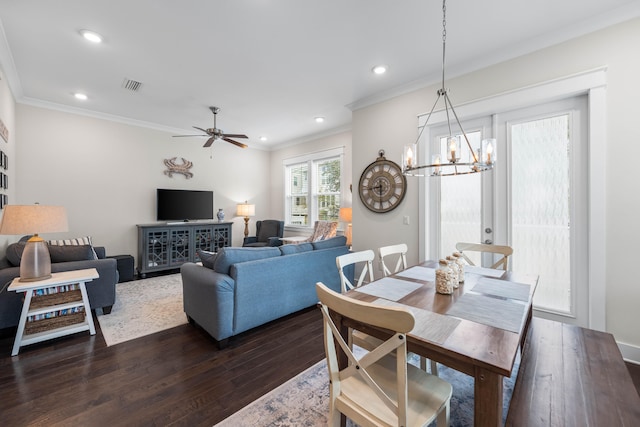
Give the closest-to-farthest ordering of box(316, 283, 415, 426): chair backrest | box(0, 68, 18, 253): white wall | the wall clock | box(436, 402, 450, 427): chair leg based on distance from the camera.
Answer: box(316, 283, 415, 426): chair backrest < box(436, 402, 450, 427): chair leg < box(0, 68, 18, 253): white wall < the wall clock

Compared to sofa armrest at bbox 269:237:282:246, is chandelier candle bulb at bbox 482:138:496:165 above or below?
above

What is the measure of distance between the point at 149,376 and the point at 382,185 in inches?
128

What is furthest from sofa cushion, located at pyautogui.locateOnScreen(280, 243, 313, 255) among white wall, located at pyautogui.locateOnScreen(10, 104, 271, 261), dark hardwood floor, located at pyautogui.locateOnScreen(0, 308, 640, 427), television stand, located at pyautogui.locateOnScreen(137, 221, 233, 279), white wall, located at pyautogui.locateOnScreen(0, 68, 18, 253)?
white wall, located at pyautogui.locateOnScreen(10, 104, 271, 261)

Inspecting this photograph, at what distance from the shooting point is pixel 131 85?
3.55 meters

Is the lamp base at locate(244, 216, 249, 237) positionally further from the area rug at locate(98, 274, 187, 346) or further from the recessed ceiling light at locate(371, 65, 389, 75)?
the recessed ceiling light at locate(371, 65, 389, 75)

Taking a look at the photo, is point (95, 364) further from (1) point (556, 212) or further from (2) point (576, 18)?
(2) point (576, 18)

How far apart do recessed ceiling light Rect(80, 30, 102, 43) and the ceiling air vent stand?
0.85 metres

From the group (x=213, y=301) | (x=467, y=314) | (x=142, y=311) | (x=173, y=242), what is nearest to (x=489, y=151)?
(x=467, y=314)

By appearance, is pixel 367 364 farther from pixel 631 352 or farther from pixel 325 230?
pixel 325 230

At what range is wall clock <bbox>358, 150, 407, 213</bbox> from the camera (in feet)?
11.9

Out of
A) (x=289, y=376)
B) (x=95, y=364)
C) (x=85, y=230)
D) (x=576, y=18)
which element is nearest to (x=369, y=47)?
(x=576, y=18)

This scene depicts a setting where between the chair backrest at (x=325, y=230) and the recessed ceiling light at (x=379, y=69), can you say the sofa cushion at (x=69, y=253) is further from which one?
the recessed ceiling light at (x=379, y=69)

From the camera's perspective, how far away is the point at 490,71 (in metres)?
2.88

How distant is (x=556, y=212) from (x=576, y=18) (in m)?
1.69
